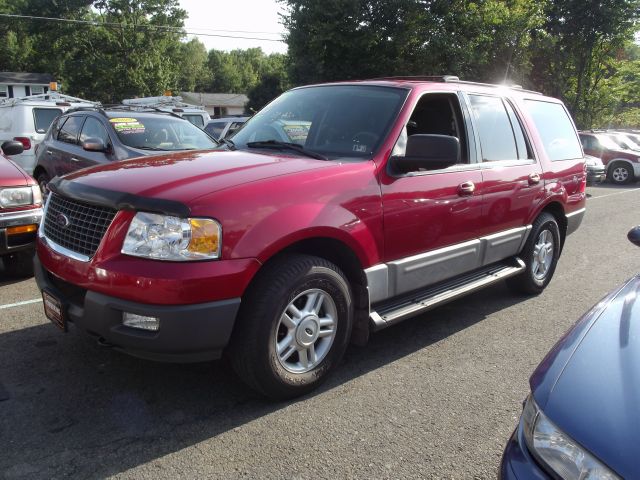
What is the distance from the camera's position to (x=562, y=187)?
17.2ft

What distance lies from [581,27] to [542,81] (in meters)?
3.09

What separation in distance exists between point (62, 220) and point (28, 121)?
9.75 m

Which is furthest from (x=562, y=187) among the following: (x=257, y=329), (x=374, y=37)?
(x=374, y=37)

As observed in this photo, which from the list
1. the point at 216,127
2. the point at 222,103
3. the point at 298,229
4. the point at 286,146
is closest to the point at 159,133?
the point at 286,146

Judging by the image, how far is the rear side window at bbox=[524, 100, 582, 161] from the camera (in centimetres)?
514

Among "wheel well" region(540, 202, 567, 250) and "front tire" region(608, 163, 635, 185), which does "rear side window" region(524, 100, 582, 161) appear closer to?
"wheel well" region(540, 202, 567, 250)

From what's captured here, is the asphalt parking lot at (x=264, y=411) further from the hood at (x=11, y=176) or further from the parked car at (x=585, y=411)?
the hood at (x=11, y=176)

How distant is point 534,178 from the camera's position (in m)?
4.78

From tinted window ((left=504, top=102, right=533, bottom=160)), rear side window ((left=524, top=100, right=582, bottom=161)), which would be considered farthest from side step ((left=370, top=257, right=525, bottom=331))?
rear side window ((left=524, top=100, right=582, bottom=161))

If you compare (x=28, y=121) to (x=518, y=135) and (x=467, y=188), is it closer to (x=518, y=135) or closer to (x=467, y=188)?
(x=518, y=135)

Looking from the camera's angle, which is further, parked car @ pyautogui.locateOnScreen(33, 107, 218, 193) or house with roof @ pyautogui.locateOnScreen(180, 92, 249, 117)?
house with roof @ pyautogui.locateOnScreen(180, 92, 249, 117)

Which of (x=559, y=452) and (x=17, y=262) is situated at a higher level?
(x=559, y=452)

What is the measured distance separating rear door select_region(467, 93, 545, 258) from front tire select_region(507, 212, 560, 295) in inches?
8.5

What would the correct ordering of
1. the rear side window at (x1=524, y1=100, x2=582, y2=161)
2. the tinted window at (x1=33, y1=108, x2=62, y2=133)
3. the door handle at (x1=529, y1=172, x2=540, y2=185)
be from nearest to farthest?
1. the door handle at (x1=529, y1=172, x2=540, y2=185)
2. the rear side window at (x1=524, y1=100, x2=582, y2=161)
3. the tinted window at (x1=33, y1=108, x2=62, y2=133)
